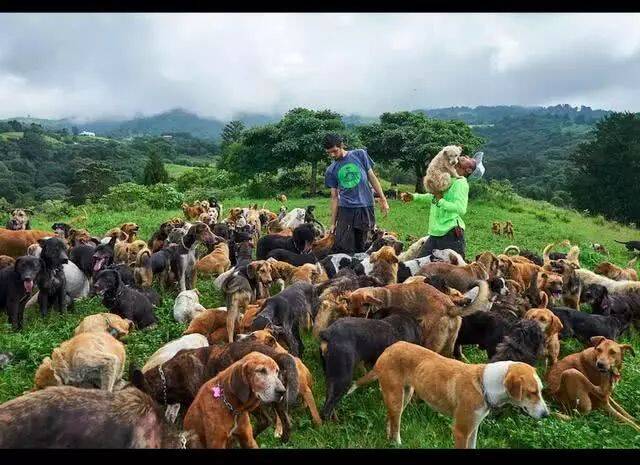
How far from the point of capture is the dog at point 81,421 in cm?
306

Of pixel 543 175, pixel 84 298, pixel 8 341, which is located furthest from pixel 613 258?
pixel 543 175

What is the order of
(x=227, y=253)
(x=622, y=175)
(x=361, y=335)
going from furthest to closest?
1. (x=622, y=175)
2. (x=227, y=253)
3. (x=361, y=335)

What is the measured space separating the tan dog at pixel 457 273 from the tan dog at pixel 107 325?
421 cm

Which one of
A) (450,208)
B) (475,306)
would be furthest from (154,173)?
(475,306)

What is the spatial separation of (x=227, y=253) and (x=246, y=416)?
7611mm

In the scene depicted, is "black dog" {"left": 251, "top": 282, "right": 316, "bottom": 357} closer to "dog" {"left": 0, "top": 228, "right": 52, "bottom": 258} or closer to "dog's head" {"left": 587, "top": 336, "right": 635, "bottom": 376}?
"dog's head" {"left": 587, "top": 336, "right": 635, "bottom": 376}

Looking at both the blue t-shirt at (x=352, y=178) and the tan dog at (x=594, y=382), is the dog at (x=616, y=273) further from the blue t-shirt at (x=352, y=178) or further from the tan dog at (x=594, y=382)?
the tan dog at (x=594, y=382)

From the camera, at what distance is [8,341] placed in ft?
24.8

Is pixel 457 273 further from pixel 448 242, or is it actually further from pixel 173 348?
pixel 173 348

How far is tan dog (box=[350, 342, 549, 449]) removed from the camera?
445 centimetres

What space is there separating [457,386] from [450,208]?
13.7 feet

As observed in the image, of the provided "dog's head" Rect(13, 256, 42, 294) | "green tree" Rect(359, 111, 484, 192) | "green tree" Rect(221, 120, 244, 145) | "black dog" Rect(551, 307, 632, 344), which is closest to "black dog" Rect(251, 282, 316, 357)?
"black dog" Rect(551, 307, 632, 344)

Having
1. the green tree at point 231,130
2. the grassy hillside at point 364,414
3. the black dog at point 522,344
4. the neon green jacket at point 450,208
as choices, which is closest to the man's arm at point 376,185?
the neon green jacket at point 450,208

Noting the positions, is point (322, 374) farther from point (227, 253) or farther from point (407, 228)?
point (407, 228)
